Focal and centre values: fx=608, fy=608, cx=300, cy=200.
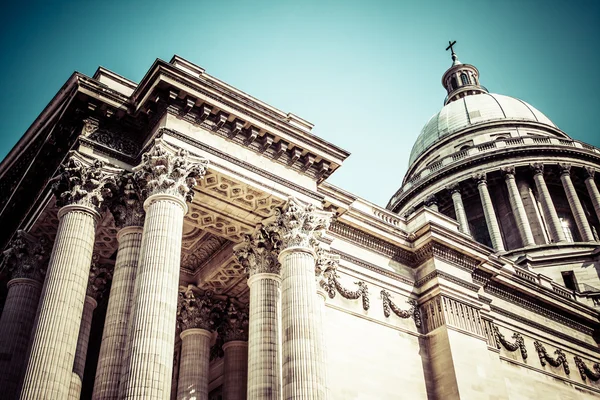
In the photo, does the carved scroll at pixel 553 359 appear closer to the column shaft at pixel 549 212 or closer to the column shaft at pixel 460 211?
the column shaft at pixel 549 212

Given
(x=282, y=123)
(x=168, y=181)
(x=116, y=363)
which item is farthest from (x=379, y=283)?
(x=116, y=363)

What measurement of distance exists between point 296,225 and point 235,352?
6796mm

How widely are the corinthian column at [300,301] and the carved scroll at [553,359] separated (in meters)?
16.0

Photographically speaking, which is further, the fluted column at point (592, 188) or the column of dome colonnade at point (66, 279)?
the fluted column at point (592, 188)

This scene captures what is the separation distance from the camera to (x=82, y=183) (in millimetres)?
18172

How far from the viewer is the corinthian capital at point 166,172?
1823 cm

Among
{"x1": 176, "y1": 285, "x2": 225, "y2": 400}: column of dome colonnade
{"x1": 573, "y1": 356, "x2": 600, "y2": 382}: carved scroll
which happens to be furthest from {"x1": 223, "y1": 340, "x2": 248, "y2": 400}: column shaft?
{"x1": 573, "y1": 356, "x2": 600, "y2": 382}: carved scroll

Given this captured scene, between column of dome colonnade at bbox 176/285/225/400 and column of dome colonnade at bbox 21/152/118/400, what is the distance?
696cm

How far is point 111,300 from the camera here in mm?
17156

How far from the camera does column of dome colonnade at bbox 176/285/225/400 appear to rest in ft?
73.4

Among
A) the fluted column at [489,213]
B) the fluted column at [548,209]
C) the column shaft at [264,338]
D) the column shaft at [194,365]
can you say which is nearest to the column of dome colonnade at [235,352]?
the column shaft at [194,365]

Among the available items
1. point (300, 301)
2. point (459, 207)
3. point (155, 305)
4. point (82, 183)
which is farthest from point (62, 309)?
point (459, 207)

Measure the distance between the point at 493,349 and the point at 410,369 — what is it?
5442 millimetres

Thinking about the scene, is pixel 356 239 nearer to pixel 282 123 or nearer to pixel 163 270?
pixel 282 123
